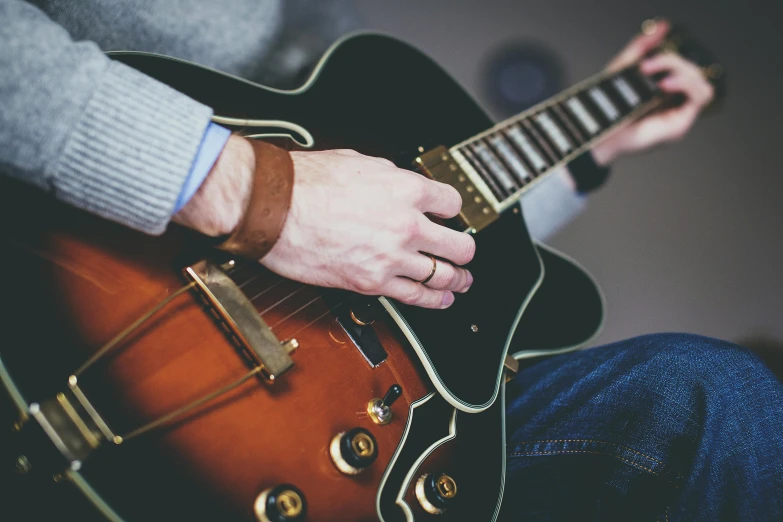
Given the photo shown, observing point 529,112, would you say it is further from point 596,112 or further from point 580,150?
point 596,112

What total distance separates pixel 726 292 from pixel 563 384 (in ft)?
4.23

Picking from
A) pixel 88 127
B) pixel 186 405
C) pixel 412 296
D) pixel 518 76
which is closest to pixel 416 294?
pixel 412 296

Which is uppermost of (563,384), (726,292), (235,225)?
(235,225)

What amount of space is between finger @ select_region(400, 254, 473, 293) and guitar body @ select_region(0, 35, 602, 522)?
54mm

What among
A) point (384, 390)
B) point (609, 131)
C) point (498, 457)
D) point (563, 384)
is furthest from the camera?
point (609, 131)

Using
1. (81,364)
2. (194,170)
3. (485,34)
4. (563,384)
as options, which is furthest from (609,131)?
(81,364)

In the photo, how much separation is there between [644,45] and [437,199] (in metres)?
1.25

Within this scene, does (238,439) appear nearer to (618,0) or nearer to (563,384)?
(563,384)

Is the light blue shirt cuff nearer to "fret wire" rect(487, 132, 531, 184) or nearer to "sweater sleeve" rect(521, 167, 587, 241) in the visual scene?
"fret wire" rect(487, 132, 531, 184)

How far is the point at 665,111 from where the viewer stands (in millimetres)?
1472

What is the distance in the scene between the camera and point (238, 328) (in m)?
0.56

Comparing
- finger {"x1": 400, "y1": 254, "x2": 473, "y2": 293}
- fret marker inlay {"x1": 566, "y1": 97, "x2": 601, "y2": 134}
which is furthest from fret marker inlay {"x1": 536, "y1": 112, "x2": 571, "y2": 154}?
finger {"x1": 400, "y1": 254, "x2": 473, "y2": 293}

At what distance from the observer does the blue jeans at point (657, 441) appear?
702mm

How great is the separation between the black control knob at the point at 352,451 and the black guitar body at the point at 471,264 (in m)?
0.06
